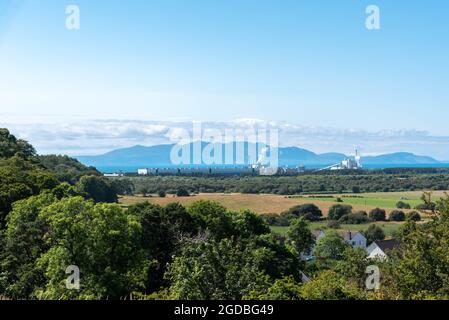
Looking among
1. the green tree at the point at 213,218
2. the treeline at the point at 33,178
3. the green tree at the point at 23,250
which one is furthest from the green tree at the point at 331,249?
the green tree at the point at 23,250

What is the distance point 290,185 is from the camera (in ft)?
421

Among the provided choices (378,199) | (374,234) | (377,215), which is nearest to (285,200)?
(378,199)

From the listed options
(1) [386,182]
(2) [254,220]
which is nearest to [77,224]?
(2) [254,220]

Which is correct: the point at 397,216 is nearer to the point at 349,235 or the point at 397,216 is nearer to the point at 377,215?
the point at 377,215

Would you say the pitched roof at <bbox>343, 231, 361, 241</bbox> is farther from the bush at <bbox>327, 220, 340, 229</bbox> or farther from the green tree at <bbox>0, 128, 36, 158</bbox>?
the green tree at <bbox>0, 128, 36, 158</bbox>

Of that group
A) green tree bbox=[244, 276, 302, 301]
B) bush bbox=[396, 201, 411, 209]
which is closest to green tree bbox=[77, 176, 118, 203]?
bush bbox=[396, 201, 411, 209]

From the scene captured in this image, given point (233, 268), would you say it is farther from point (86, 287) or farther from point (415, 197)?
point (415, 197)

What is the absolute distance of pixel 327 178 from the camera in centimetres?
15025

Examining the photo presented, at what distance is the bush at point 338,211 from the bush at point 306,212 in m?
2.00

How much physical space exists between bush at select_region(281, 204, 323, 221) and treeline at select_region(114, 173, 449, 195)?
23.6m

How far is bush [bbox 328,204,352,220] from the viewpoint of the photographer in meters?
86.4

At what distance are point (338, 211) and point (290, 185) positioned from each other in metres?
41.0

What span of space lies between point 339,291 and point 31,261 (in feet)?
50.3

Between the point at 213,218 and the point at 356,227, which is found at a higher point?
the point at 213,218
